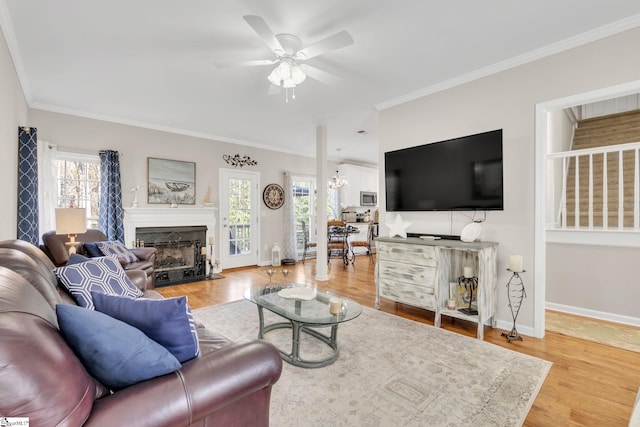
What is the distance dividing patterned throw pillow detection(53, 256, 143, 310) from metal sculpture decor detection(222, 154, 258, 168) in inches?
155

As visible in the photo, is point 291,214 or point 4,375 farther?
point 291,214

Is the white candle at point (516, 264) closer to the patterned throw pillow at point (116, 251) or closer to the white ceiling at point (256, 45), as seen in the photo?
the white ceiling at point (256, 45)

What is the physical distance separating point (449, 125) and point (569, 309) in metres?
2.60

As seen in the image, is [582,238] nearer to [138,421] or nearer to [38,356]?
[138,421]

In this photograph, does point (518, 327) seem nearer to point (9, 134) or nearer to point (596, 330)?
point (596, 330)

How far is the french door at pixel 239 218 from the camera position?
6016mm

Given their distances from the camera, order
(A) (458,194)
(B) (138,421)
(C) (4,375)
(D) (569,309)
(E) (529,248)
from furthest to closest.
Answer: (D) (569,309) → (A) (458,194) → (E) (529,248) → (B) (138,421) → (C) (4,375)

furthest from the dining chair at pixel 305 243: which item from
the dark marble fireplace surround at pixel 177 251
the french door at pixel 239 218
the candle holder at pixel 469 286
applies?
the candle holder at pixel 469 286

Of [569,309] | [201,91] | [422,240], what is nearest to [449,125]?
[422,240]

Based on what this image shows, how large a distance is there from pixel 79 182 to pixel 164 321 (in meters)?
4.57

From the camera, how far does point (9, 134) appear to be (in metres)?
2.93

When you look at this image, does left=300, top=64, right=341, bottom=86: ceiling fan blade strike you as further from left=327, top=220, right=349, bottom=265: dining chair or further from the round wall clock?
→ the round wall clock

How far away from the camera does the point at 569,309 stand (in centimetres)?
352

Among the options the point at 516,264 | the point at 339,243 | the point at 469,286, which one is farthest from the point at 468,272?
the point at 339,243
